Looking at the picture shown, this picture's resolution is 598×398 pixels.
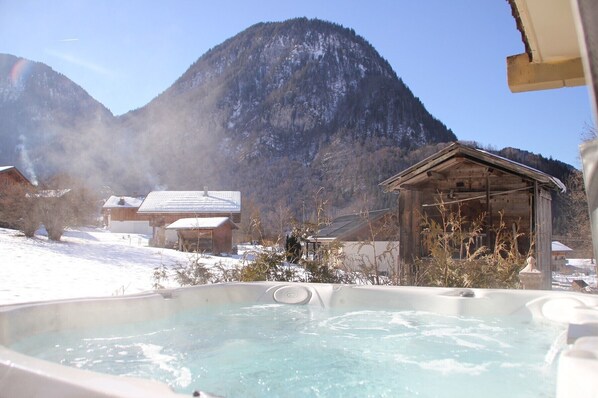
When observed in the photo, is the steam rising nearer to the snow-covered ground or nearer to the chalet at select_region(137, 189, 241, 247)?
the chalet at select_region(137, 189, 241, 247)

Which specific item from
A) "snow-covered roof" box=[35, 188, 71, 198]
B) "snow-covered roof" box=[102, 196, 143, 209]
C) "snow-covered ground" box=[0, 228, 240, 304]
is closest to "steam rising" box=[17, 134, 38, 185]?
"snow-covered roof" box=[102, 196, 143, 209]

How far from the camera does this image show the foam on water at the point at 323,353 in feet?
7.39

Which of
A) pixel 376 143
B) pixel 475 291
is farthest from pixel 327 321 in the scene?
pixel 376 143

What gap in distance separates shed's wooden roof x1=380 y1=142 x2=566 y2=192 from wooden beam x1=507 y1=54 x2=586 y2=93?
455 centimetres

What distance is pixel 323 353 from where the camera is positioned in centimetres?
284

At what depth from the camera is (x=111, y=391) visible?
45.4 inches

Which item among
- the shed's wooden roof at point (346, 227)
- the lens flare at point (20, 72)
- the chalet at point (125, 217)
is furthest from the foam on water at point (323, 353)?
the lens flare at point (20, 72)

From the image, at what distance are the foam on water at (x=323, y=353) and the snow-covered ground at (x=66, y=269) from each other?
2.36m

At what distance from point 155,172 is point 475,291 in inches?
2598

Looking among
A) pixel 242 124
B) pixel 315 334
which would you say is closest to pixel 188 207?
pixel 315 334

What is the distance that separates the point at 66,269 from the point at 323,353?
8949 mm

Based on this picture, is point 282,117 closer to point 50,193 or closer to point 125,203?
point 125,203

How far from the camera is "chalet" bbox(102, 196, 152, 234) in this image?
3403 cm

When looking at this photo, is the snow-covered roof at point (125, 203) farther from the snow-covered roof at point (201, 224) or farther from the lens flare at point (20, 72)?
the lens flare at point (20, 72)
